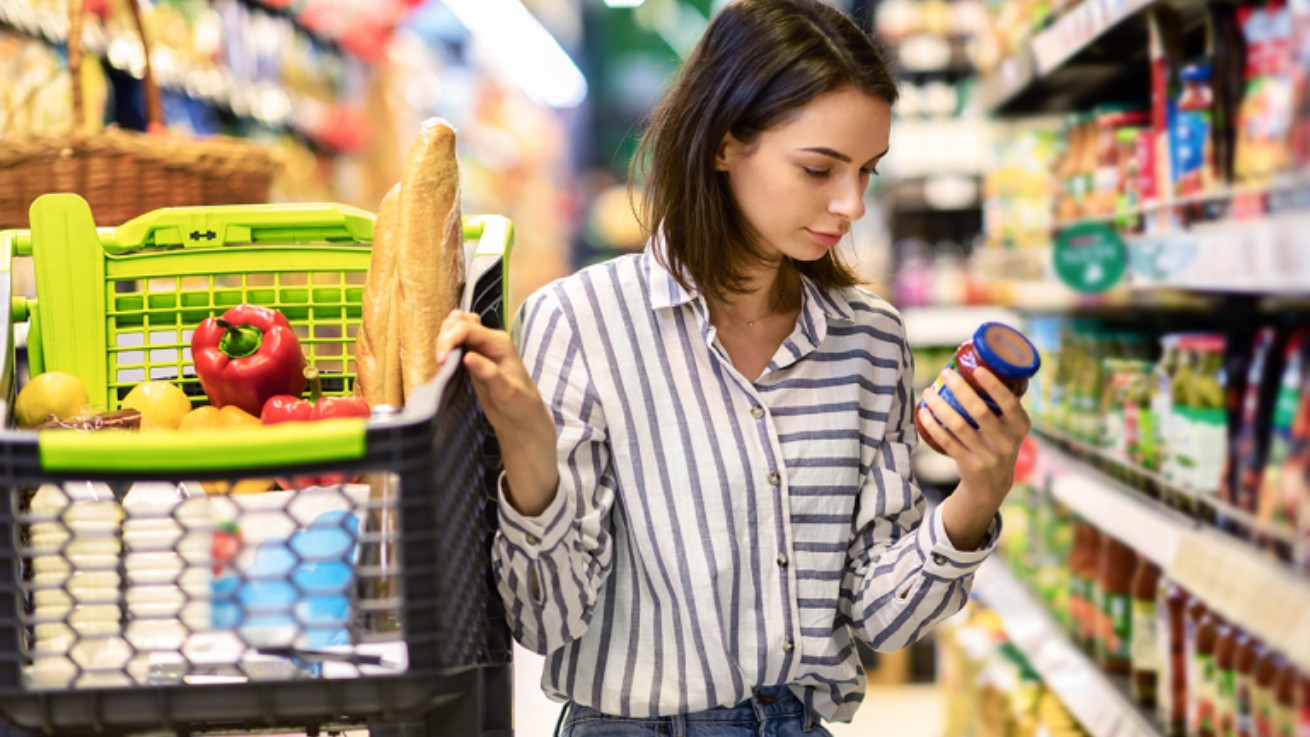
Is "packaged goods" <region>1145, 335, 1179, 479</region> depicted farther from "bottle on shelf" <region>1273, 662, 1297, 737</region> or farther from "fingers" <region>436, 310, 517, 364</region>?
"fingers" <region>436, 310, 517, 364</region>

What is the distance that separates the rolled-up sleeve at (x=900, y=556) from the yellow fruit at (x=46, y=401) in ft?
3.03

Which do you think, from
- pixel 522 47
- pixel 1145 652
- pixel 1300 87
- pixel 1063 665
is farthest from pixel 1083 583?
pixel 522 47

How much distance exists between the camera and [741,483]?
1.55 meters

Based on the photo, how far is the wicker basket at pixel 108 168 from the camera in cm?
192

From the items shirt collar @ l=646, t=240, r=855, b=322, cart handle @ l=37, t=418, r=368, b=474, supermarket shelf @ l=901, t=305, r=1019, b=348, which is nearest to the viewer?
cart handle @ l=37, t=418, r=368, b=474

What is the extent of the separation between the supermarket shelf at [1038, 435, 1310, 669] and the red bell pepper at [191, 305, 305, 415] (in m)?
1.15

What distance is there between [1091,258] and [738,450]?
1.06 metres

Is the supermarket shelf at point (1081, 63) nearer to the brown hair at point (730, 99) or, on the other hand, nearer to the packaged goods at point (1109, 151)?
the packaged goods at point (1109, 151)

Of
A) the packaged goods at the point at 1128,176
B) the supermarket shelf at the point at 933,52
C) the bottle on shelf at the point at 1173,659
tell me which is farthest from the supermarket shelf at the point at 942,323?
the bottle on shelf at the point at 1173,659

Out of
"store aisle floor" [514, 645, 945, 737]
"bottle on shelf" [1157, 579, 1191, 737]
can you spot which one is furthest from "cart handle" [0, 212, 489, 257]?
"store aisle floor" [514, 645, 945, 737]

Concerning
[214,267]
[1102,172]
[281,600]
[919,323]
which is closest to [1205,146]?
[1102,172]

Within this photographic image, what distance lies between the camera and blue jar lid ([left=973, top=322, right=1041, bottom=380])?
1.41m

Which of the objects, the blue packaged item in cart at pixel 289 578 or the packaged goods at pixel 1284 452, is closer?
the blue packaged item in cart at pixel 289 578

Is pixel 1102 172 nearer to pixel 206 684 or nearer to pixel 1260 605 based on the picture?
pixel 1260 605
